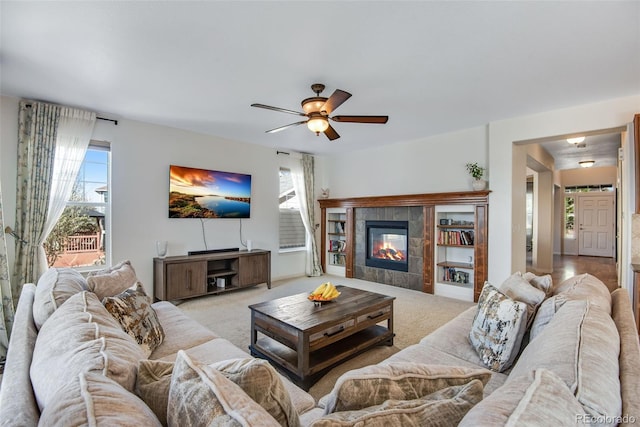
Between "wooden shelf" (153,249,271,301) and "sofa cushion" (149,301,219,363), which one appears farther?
"wooden shelf" (153,249,271,301)

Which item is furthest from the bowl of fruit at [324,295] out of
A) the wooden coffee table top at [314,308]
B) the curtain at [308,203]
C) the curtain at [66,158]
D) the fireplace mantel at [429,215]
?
the curtain at [308,203]

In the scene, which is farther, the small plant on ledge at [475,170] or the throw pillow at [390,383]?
the small plant on ledge at [475,170]

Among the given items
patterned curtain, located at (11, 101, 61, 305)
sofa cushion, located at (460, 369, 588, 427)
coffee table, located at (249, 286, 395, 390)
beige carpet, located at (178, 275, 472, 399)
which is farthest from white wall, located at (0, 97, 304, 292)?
sofa cushion, located at (460, 369, 588, 427)

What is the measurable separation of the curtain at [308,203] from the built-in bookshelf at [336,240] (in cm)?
33

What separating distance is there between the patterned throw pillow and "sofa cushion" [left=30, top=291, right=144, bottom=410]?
405mm

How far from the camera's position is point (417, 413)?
76cm

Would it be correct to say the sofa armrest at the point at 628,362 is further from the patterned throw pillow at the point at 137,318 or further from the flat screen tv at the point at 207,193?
the flat screen tv at the point at 207,193

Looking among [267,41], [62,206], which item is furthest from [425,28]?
[62,206]

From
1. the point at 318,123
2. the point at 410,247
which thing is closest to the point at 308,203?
the point at 410,247

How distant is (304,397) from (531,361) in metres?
0.95

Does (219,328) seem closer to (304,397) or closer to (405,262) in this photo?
(304,397)

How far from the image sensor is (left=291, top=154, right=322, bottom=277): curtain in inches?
241

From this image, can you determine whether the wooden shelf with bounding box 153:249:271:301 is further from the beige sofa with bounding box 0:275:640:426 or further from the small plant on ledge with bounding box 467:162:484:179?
the small plant on ledge with bounding box 467:162:484:179

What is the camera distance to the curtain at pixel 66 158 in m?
3.50
